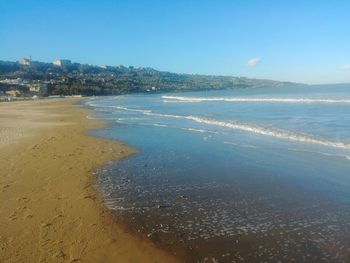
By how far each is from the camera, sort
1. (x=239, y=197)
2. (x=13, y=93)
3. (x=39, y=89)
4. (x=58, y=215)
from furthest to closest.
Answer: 1. (x=39, y=89)
2. (x=13, y=93)
3. (x=239, y=197)
4. (x=58, y=215)

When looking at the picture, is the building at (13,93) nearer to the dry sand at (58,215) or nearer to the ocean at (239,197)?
the dry sand at (58,215)

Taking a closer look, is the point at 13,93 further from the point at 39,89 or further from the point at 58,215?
the point at 58,215

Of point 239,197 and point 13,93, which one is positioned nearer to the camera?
point 239,197

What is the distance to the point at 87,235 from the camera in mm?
7168

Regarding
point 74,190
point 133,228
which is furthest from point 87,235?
point 74,190

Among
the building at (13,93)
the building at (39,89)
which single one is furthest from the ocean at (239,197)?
the building at (39,89)

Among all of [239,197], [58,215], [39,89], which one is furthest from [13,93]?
[239,197]

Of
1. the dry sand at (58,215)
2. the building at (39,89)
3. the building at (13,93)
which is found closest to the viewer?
the dry sand at (58,215)

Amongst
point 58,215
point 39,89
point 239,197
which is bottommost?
point 39,89

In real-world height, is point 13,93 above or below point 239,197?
below

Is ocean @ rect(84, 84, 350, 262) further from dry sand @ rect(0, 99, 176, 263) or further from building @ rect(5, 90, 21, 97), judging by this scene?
building @ rect(5, 90, 21, 97)

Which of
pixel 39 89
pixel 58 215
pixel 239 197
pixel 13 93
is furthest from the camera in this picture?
pixel 39 89

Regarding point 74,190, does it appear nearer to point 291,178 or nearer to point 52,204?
point 52,204

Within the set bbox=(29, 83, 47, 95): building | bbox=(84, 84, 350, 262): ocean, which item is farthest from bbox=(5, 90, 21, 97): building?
bbox=(84, 84, 350, 262): ocean
